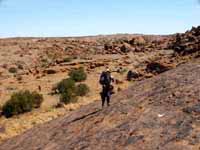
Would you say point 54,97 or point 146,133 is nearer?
point 146,133

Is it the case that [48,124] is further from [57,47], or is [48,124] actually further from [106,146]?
[57,47]

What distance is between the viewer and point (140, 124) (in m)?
14.3

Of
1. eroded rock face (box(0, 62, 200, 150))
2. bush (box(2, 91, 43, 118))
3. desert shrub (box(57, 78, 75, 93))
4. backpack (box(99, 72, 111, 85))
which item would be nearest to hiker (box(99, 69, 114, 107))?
backpack (box(99, 72, 111, 85))

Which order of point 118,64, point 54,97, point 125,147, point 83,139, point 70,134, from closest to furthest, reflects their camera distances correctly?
point 125,147 < point 83,139 < point 70,134 < point 54,97 < point 118,64

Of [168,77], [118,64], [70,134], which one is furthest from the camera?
[118,64]

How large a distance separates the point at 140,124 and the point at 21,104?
17.0m

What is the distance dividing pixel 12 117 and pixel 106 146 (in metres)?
16.4

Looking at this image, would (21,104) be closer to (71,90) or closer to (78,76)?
(71,90)

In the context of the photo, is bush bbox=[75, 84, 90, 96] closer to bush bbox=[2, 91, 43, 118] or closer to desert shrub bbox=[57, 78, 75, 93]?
desert shrub bbox=[57, 78, 75, 93]

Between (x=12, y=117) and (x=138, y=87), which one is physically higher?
(x=138, y=87)

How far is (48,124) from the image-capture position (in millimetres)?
20484

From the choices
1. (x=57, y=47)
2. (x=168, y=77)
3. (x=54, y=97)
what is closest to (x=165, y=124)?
(x=168, y=77)

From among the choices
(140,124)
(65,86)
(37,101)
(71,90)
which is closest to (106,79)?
(140,124)

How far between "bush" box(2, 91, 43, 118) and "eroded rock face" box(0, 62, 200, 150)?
31.3ft
